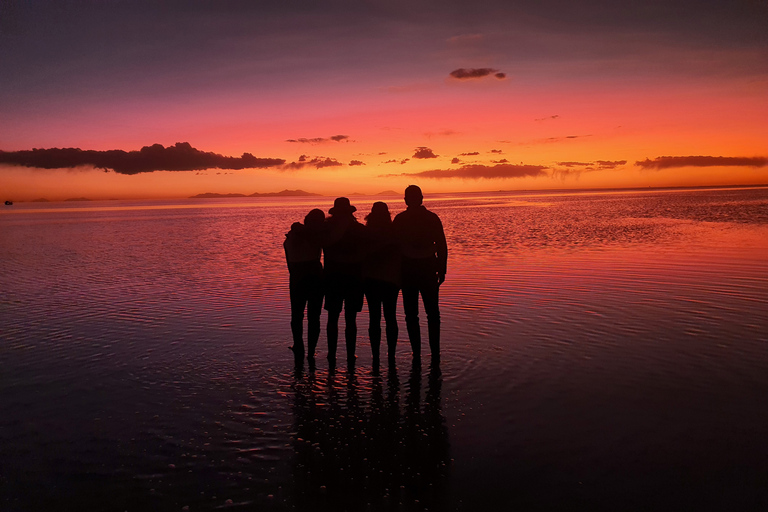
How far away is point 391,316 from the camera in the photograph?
7.80 m

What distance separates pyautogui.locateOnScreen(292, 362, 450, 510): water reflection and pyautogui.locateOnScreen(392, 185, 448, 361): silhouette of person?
23.6 inches

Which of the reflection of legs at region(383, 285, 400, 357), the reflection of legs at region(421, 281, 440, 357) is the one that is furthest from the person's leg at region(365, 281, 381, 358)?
the reflection of legs at region(421, 281, 440, 357)

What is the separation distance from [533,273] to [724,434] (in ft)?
36.0

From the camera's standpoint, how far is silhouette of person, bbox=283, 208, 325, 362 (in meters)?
7.87

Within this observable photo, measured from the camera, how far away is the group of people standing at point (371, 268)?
7.71 meters

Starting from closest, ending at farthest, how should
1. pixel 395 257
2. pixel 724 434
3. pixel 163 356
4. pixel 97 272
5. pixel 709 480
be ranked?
1. pixel 709 480
2. pixel 724 434
3. pixel 395 257
4. pixel 163 356
5. pixel 97 272

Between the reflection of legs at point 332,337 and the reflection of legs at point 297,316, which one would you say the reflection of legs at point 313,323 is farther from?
the reflection of legs at point 332,337

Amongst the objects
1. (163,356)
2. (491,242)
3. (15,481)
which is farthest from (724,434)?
(491,242)

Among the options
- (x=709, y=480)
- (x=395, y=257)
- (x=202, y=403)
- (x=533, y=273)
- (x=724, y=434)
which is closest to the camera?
(x=709, y=480)

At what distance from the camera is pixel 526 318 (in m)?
10.4

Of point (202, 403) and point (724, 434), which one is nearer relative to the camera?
point (724, 434)

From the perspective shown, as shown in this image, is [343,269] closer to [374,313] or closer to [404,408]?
[374,313]

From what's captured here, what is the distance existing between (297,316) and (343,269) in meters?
0.97

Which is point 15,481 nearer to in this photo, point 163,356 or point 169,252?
point 163,356
